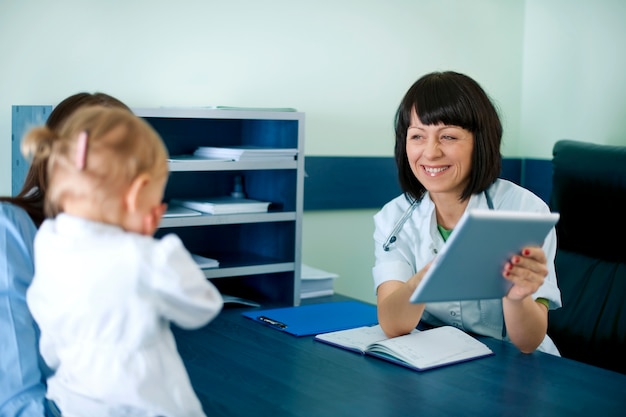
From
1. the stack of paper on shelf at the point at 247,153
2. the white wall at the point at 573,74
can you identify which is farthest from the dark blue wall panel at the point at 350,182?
the stack of paper on shelf at the point at 247,153

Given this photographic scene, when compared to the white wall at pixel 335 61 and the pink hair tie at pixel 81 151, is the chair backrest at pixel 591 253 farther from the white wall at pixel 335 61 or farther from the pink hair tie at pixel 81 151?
the pink hair tie at pixel 81 151

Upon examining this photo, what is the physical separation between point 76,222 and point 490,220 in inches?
28.8

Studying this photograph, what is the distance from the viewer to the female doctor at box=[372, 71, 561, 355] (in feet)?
6.28

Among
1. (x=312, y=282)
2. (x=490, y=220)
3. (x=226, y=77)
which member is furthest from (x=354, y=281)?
(x=490, y=220)

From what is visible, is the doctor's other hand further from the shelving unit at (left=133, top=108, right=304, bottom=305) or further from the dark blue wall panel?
the dark blue wall panel

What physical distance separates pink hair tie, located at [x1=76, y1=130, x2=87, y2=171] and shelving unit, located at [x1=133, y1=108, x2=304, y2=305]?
1136mm

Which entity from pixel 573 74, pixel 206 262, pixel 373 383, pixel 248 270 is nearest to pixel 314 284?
pixel 248 270

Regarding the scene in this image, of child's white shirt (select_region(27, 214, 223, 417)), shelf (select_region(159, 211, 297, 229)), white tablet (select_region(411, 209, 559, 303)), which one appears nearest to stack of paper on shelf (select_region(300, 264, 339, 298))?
shelf (select_region(159, 211, 297, 229))

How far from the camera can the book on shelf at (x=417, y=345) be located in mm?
1705

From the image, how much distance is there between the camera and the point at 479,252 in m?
1.51

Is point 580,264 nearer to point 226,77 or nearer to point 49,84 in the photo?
point 226,77

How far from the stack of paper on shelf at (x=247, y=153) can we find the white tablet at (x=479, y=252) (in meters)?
0.90

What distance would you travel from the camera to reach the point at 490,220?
144 cm

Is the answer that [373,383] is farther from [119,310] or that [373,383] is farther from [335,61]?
[335,61]
